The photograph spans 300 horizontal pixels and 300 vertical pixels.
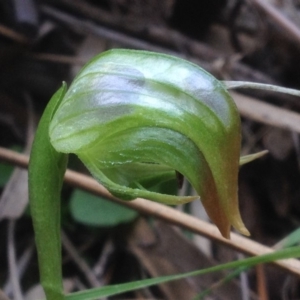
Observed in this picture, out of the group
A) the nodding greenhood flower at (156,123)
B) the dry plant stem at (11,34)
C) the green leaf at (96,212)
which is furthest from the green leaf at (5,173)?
the nodding greenhood flower at (156,123)

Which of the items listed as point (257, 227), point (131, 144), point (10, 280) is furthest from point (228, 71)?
point (131, 144)

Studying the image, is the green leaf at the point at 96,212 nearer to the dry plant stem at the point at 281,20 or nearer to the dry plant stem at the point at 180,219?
the dry plant stem at the point at 180,219

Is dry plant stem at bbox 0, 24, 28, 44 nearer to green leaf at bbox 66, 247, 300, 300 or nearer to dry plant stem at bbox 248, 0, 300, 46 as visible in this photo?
dry plant stem at bbox 248, 0, 300, 46


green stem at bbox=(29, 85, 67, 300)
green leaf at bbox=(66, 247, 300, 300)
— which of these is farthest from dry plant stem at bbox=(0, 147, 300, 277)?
green stem at bbox=(29, 85, 67, 300)

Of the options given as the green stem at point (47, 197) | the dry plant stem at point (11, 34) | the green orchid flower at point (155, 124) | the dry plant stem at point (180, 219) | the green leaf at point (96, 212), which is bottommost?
the green leaf at point (96, 212)

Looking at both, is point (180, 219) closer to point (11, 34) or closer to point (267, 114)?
point (267, 114)
